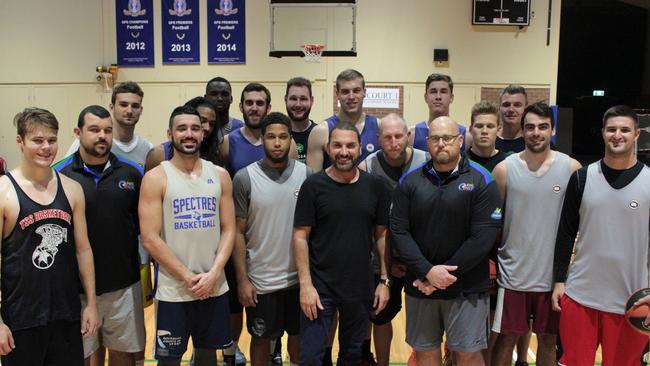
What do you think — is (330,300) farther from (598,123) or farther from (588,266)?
(598,123)

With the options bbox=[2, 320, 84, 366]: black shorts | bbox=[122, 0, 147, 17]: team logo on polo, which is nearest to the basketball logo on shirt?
bbox=[2, 320, 84, 366]: black shorts

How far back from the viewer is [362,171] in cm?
352

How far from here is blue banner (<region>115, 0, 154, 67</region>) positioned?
31.8 feet

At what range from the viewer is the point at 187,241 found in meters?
3.26

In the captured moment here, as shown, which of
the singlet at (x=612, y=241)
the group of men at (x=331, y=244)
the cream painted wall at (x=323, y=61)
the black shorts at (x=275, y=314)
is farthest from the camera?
the cream painted wall at (x=323, y=61)

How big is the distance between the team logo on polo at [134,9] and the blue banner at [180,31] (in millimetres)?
415

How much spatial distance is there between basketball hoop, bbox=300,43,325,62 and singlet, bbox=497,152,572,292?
636 centimetres

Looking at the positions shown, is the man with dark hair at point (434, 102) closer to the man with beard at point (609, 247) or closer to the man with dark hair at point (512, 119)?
the man with dark hair at point (512, 119)

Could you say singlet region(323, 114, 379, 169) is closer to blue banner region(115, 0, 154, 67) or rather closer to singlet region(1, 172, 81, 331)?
singlet region(1, 172, 81, 331)

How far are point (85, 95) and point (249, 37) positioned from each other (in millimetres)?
3287

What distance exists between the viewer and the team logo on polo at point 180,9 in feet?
31.7

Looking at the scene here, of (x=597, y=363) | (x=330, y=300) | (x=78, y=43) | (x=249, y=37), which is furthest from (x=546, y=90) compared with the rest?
(x=78, y=43)

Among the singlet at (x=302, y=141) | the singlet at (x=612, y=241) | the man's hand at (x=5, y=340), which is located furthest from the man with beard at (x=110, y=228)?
the singlet at (x=612, y=241)

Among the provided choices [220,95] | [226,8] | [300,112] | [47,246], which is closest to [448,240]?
[300,112]
